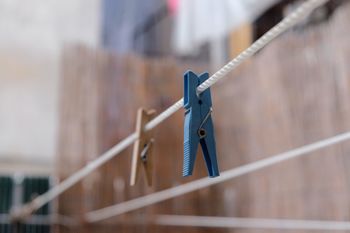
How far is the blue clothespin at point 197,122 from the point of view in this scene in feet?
1.96

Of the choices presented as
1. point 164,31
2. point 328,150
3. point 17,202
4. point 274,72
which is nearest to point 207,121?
point 328,150

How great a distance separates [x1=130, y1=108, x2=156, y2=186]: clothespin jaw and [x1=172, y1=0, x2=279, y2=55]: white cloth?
1.07 metres

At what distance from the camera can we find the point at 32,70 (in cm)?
242

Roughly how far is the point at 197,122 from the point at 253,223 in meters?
1.29

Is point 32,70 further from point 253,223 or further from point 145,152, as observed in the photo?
point 145,152

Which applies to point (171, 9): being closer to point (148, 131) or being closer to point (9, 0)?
point (9, 0)

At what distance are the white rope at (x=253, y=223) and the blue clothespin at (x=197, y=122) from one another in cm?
90

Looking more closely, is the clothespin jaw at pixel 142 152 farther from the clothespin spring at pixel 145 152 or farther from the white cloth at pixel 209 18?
the white cloth at pixel 209 18

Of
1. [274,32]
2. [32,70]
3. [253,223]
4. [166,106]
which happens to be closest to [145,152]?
[274,32]

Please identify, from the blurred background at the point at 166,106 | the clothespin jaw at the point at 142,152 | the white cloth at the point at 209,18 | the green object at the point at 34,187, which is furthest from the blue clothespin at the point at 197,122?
the green object at the point at 34,187

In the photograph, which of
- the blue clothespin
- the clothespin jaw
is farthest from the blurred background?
the blue clothespin

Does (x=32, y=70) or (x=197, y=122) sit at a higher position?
(x=32, y=70)

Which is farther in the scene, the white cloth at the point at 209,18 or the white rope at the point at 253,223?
the white cloth at the point at 209,18

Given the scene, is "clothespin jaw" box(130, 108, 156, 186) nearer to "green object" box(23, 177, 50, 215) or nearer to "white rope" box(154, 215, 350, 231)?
"white rope" box(154, 215, 350, 231)
